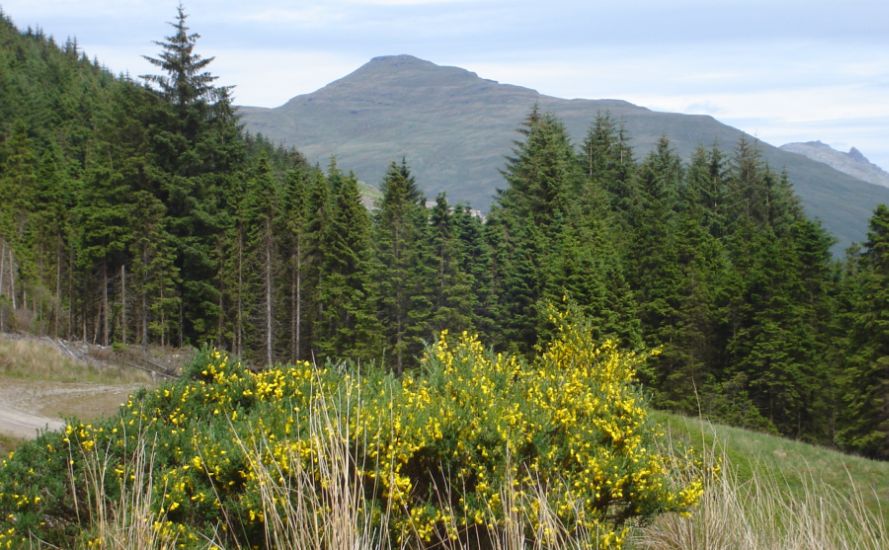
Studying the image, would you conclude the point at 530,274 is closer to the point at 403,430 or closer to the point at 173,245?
the point at 173,245

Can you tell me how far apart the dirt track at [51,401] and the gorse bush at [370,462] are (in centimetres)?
1229

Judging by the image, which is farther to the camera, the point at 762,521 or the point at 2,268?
the point at 2,268

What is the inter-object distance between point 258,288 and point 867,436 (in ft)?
114

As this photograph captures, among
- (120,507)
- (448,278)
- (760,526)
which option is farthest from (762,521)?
(448,278)

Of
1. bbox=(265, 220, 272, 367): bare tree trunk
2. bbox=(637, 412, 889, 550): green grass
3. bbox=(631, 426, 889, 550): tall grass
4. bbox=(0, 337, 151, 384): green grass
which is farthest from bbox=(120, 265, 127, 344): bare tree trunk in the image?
bbox=(631, 426, 889, 550): tall grass

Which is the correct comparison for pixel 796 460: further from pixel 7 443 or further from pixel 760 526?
pixel 7 443

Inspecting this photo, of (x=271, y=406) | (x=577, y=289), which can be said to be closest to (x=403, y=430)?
(x=271, y=406)

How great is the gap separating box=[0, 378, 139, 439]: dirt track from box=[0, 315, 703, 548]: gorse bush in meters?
12.3

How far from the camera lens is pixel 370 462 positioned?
5.82m

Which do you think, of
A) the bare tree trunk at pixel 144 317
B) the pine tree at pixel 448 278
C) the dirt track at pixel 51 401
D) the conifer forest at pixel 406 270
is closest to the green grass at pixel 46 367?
the dirt track at pixel 51 401

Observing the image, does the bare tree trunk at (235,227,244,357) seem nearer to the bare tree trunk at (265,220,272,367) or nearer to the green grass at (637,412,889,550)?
the bare tree trunk at (265,220,272,367)

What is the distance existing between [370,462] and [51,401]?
18.0 metres

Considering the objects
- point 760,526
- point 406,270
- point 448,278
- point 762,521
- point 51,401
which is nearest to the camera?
point 762,521

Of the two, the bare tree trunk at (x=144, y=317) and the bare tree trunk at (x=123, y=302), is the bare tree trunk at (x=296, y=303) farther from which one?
the bare tree trunk at (x=123, y=302)
